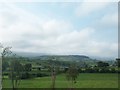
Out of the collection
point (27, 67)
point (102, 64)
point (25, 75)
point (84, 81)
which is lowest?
point (84, 81)

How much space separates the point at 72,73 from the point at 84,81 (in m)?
0.78

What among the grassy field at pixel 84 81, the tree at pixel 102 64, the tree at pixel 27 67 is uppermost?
the tree at pixel 102 64

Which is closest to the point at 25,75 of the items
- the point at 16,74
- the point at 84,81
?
the point at 16,74

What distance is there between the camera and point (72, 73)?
1029 centimetres

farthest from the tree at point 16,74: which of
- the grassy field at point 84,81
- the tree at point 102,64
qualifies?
the tree at point 102,64

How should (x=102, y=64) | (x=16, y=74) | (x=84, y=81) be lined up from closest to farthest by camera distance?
(x=16, y=74), (x=102, y=64), (x=84, y=81)

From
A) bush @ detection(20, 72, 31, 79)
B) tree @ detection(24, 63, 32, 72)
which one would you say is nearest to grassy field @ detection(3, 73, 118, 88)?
bush @ detection(20, 72, 31, 79)

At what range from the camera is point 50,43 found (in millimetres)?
12008

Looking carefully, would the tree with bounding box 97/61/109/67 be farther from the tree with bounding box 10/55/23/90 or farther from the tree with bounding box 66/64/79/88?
the tree with bounding box 10/55/23/90

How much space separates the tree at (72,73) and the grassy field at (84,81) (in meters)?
0.20

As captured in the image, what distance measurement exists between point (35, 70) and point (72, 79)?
1.55 m

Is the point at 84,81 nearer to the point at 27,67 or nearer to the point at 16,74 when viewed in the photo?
the point at 27,67

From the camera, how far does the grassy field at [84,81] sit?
10.0 metres

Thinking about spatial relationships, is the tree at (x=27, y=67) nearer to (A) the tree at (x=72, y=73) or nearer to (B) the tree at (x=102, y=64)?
(A) the tree at (x=72, y=73)
